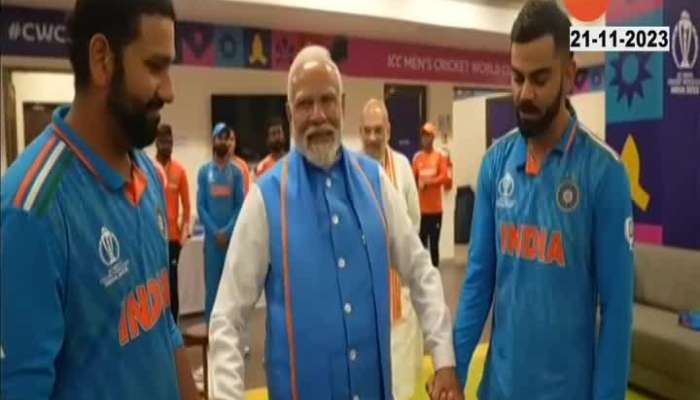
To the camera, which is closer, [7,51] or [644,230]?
[644,230]

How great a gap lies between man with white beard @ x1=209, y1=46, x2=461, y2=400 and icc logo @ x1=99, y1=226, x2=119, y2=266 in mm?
501

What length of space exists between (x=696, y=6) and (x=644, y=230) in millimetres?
1477

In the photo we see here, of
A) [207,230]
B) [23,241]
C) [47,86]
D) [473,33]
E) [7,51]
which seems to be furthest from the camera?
[473,33]

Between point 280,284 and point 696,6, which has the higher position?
point 696,6

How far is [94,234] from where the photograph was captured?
4.07 ft

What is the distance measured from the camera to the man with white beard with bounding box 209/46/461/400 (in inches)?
70.2

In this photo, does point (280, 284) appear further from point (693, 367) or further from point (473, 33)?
point (473, 33)

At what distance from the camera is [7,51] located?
625 centimetres

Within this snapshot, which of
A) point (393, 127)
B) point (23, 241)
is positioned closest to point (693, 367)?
point (23, 241)

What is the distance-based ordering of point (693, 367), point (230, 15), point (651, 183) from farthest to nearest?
point (230, 15) → point (651, 183) → point (693, 367)

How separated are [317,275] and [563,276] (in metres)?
0.64

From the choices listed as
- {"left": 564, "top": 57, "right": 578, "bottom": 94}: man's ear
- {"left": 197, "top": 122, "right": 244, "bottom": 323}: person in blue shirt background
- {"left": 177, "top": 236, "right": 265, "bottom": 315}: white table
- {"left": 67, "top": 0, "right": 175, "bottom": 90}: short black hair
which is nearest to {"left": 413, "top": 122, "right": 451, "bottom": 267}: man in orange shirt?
{"left": 177, "top": 236, "right": 265, "bottom": 315}: white table

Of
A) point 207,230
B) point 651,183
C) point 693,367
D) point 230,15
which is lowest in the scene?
point 693,367

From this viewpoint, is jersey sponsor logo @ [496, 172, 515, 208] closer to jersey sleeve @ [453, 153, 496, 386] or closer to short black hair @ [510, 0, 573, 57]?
jersey sleeve @ [453, 153, 496, 386]
